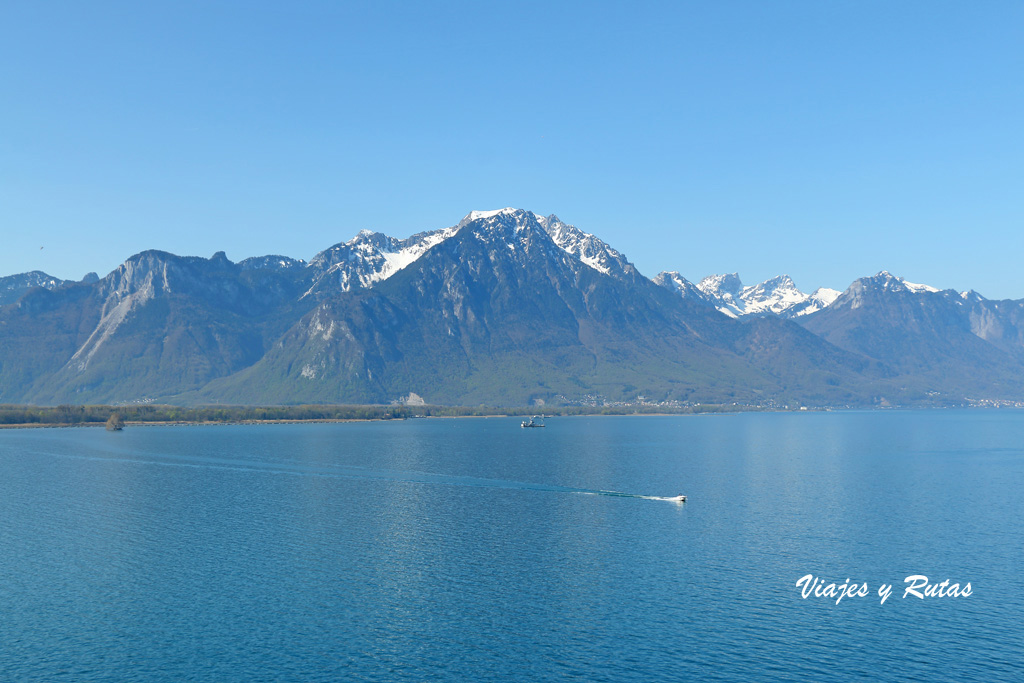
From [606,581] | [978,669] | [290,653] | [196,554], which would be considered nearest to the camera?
[978,669]

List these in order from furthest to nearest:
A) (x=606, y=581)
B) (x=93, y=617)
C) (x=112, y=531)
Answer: (x=112, y=531)
(x=606, y=581)
(x=93, y=617)

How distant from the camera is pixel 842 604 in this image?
263 ft

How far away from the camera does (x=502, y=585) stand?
88.8 metres

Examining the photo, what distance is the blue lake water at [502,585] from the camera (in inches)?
2613

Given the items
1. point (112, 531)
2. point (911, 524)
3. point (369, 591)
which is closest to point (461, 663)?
point (369, 591)

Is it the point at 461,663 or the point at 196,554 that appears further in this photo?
the point at 196,554

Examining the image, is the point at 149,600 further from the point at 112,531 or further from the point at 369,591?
the point at 112,531

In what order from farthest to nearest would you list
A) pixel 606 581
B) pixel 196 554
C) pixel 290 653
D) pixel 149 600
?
1. pixel 196 554
2. pixel 606 581
3. pixel 149 600
4. pixel 290 653

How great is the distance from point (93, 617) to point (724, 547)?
72.4m

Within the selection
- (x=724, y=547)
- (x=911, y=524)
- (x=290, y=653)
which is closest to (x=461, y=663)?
(x=290, y=653)

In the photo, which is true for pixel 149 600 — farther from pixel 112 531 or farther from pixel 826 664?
pixel 826 664

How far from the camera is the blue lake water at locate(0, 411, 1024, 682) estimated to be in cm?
6638

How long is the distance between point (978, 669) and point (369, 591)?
55968 millimetres

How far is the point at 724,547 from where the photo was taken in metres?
105
